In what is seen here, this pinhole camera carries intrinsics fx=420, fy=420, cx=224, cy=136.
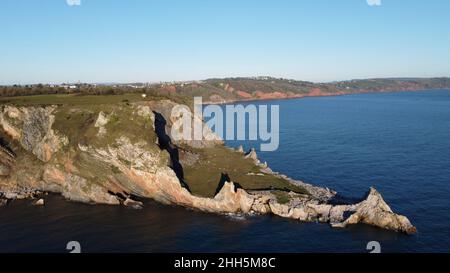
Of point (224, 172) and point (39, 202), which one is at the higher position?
point (224, 172)

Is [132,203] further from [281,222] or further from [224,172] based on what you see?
Answer: [281,222]

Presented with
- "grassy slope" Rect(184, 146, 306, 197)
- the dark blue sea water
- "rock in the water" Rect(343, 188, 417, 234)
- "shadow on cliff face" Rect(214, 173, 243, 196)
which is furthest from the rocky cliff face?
"grassy slope" Rect(184, 146, 306, 197)

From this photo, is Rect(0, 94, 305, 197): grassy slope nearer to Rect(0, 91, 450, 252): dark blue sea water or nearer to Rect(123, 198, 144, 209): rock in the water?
Rect(123, 198, 144, 209): rock in the water

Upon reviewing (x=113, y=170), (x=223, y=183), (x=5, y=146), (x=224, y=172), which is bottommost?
(x=223, y=183)

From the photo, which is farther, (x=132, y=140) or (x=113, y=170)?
(x=113, y=170)

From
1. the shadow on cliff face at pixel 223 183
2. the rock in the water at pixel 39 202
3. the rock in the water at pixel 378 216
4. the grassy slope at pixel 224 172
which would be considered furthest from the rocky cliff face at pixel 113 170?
the rock in the water at pixel 39 202

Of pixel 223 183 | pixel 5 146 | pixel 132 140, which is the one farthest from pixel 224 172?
pixel 5 146

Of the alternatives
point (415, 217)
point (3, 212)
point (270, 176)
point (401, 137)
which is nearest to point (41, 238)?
point (3, 212)

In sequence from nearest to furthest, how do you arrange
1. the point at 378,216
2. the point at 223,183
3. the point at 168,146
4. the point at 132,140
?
the point at 378,216 → the point at 223,183 → the point at 132,140 → the point at 168,146

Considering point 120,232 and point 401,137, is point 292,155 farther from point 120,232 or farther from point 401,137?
point 120,232
